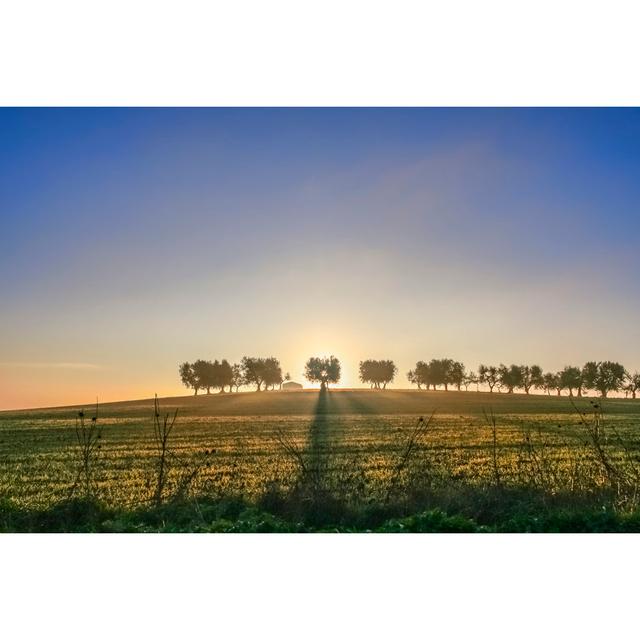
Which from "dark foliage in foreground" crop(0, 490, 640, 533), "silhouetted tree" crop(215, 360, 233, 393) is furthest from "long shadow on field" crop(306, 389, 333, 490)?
"silhouetted tree" crop(215, 360, 233, 393)

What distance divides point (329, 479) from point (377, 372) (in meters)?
36.5

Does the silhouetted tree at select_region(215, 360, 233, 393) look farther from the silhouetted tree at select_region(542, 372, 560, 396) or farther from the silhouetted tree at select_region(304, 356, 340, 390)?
the silhouetted tree at select_region(542, 372, 560, 396)

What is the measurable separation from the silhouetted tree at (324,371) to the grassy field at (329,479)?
274cm

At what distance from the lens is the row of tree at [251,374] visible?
96.5ft

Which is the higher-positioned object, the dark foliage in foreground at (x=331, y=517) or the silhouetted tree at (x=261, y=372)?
the silhouetted tree at (x=261, y=372)

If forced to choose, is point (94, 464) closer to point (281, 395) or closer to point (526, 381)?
point (281, 395)

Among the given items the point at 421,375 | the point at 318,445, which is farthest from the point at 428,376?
the point at 318,445

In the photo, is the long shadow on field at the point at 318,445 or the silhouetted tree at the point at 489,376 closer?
the long shadow on field at the point at 318,445

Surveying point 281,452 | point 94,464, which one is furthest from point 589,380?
point 94,464

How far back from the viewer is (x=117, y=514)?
11.1 metres

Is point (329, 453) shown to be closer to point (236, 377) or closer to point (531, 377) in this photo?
point (236, 377)

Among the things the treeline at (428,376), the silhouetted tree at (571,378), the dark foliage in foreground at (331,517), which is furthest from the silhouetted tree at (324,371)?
the dark foliage in foreground at (331,517)

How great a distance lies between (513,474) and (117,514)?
33.0 ft

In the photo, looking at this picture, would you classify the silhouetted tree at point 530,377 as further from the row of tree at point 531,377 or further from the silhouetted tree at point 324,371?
the silhouetted tree at point 324,371
